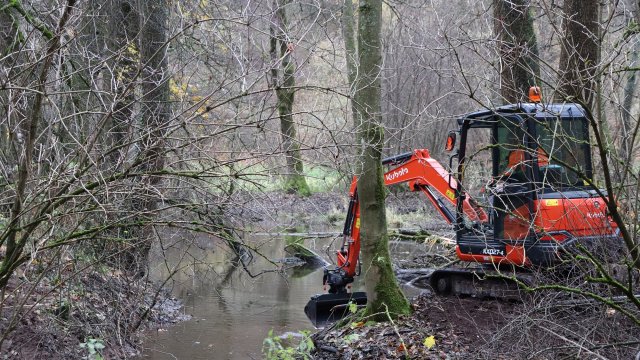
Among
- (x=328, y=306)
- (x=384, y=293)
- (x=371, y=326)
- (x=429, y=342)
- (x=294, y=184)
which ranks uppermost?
(x=294, y=184)

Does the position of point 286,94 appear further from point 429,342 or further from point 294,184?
point 429,342

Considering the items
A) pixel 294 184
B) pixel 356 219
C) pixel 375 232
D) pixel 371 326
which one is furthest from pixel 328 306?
pixel 294 184

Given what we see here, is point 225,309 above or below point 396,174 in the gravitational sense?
below

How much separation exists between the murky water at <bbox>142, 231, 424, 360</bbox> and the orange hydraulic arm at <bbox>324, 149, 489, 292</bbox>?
3.24 ft

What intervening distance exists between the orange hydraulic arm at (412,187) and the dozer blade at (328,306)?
0.37 meters

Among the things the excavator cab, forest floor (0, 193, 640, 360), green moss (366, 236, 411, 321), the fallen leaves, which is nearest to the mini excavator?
the excavator cab

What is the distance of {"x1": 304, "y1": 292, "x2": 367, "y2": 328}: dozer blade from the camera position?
1145 centimetres

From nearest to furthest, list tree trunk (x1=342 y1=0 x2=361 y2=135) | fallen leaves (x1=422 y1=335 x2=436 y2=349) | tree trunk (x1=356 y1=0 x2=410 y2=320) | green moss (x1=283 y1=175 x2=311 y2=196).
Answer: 1. green moss (x1=283 y1=175 x2=311 y2=196)
2. tree trunk (x1=342 y1=0 x2=361 y2=135)
3. fallen leaves (x1=422 y1=335 x2=436 y2=349)
4. tree trunk (x1=356 y1=0 x2=410 y2=320)

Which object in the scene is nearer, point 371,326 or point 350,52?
point 350,52

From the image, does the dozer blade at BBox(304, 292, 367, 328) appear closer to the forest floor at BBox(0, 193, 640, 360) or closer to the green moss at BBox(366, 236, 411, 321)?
the forest floor at BBox(0, 193, 640, 360)

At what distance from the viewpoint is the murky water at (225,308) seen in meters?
8.66

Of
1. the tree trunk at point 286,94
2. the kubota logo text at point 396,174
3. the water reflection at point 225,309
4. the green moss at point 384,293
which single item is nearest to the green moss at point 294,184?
the tree trunk at point 286,94

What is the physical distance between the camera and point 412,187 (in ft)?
40.0

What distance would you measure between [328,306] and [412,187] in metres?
2.38
